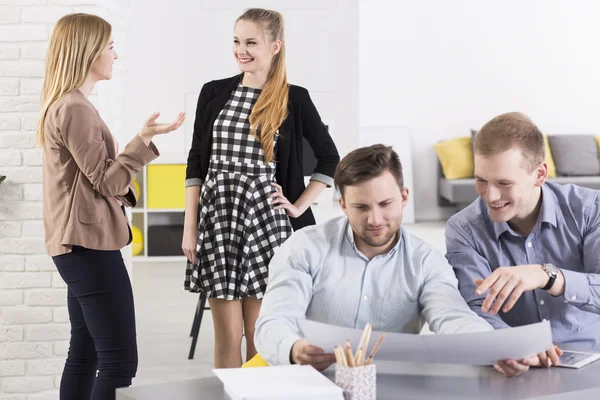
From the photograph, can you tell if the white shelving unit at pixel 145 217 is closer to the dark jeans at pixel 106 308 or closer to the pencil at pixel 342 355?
the dark jeans at pixel 106 308

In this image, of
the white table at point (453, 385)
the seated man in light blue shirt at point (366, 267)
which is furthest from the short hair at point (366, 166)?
the white table at point (453, 385)

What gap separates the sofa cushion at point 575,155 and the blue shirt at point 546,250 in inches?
297

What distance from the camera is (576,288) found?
1879mm

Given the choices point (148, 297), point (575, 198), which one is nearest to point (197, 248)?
point (575, 198)

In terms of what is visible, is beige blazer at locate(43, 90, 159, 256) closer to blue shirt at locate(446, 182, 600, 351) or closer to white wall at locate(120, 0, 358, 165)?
blue shirt at locate(446, 182, 600, 351)

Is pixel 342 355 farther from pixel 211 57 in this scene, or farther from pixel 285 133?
pixel 211 57

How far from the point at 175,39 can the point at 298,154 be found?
14.5 feet

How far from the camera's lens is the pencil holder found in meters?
1.32

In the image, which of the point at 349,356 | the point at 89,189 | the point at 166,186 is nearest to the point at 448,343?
the point at 349,356

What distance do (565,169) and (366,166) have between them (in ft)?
26.1

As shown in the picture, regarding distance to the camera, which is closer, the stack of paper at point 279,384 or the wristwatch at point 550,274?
the stack of paper at point 279,384

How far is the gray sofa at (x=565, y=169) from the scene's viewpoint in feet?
29.7

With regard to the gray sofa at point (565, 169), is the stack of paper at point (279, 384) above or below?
below

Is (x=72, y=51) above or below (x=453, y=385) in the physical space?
above
